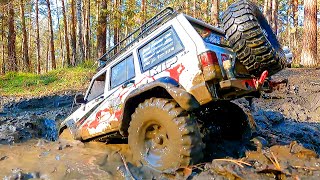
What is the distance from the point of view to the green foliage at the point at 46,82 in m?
13.4

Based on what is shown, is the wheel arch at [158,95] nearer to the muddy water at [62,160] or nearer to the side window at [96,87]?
the muddy water at [62,160]

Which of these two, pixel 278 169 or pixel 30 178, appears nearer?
pixel 278 169

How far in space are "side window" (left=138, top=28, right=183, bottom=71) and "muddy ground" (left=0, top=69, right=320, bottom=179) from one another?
1332mm

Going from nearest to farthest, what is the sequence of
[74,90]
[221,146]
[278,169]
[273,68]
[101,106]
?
[278,169], [273,68], [221,146], [101,106], [74,90]

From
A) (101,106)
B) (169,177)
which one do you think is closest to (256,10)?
(169,177)

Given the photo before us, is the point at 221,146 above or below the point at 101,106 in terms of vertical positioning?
below

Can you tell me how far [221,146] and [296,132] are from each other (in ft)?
7.33

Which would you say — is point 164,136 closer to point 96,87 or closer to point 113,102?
point 113,102

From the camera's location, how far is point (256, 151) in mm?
3805

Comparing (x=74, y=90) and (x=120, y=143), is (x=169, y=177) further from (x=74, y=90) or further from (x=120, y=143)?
(x=74, y=90)

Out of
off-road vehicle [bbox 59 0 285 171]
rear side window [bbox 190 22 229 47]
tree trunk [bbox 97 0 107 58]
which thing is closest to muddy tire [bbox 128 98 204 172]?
off-road vehicle [bbox 59 0 285 171]

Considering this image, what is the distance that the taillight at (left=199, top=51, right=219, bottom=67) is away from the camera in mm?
3318

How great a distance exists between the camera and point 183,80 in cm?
349

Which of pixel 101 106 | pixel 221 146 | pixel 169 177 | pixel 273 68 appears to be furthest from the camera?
pixel 101 106
